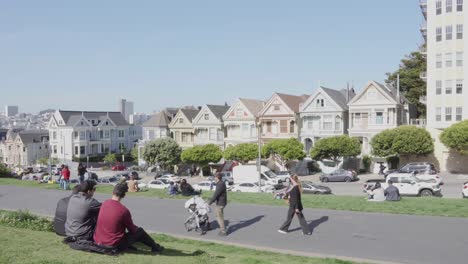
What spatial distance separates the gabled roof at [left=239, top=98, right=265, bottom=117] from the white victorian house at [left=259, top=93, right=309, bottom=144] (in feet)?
5.77

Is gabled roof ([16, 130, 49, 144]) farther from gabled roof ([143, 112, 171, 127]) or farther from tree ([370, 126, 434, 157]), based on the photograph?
tree ([370, 126, 434, 157])

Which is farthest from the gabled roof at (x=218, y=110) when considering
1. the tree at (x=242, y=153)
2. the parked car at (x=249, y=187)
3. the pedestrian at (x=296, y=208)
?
the pedestrian at (x=296, y=208)

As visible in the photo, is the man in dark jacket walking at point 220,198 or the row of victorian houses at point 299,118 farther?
the row of victorian houses at point 299,118

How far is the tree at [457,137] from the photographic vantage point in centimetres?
4391

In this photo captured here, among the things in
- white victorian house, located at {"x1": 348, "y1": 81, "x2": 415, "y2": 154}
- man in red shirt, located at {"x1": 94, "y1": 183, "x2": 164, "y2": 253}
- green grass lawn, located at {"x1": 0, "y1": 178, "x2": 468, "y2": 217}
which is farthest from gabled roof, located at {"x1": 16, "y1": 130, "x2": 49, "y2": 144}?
man in red shirt, located at {"x1": 94, "y1": 183, "x2": 164, "y2": 253}

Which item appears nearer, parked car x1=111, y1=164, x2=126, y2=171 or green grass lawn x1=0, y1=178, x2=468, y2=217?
green grass lawn x1=0, y1=178, x2=468, y2=217

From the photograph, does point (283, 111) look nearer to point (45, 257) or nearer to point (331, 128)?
point (331, 128)

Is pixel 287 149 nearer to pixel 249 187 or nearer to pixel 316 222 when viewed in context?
pixel 249 187

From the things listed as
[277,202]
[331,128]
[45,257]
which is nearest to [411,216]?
[277,202]

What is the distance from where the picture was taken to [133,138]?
107 meters

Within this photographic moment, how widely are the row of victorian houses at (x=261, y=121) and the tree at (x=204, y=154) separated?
18.2 feet

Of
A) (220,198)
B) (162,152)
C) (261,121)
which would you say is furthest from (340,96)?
(220,198)

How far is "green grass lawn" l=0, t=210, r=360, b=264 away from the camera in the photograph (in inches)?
355

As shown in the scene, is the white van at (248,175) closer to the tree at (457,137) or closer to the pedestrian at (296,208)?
the tree at (457,137)
